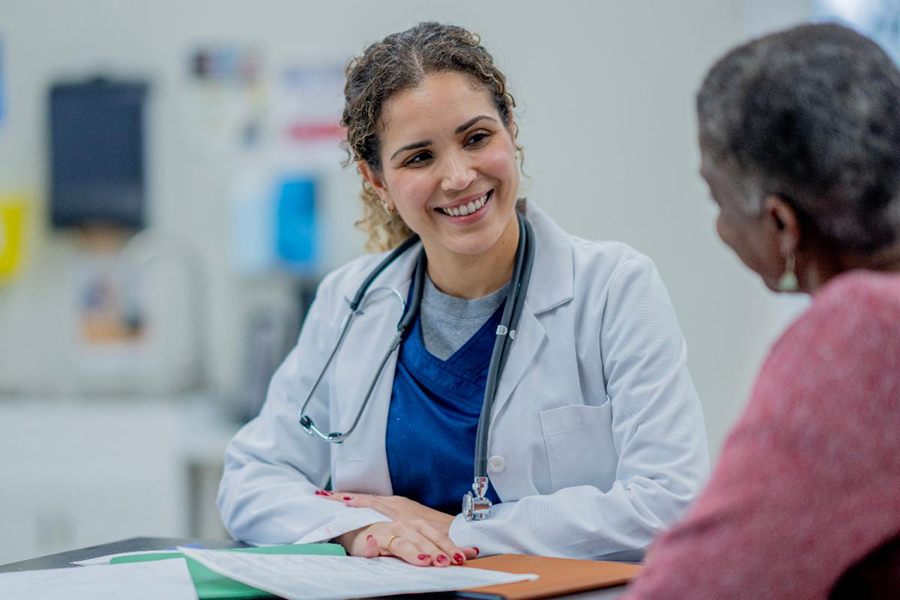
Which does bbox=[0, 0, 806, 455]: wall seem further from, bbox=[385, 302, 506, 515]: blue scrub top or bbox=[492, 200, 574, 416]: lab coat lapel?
bbox=[385, 302, 506, 515]: blue scrub top

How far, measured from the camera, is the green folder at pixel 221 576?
1.08 metres

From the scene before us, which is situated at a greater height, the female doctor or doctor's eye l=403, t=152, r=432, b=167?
doctor's eye l=403, t=152, r=432, b=167

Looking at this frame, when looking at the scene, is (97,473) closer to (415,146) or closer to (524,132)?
(524,132)

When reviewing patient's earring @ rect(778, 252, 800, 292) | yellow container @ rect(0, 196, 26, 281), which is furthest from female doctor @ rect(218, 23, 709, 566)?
yellow container @ rect(0, 196, 26, 281)

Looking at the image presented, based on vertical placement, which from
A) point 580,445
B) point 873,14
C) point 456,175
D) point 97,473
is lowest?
point 97,473

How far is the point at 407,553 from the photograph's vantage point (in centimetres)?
127

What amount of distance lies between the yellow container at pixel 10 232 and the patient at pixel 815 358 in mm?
2946

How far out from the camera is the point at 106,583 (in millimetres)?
1110

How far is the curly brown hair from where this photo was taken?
153 centimetres

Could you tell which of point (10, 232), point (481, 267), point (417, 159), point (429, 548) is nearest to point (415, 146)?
point (417, 159)

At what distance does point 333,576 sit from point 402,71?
2.41ft

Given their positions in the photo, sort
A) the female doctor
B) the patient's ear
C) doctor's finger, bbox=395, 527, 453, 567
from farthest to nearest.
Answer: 1. the female doctor
2. doctor's finger, bbox=395, 527, 453, 567
3. the patient's ear

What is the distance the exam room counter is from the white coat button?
163 centimetres

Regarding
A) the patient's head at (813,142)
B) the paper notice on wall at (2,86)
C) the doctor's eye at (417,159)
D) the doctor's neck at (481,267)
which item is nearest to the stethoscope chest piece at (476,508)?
the doctor's neck at (481,267)
